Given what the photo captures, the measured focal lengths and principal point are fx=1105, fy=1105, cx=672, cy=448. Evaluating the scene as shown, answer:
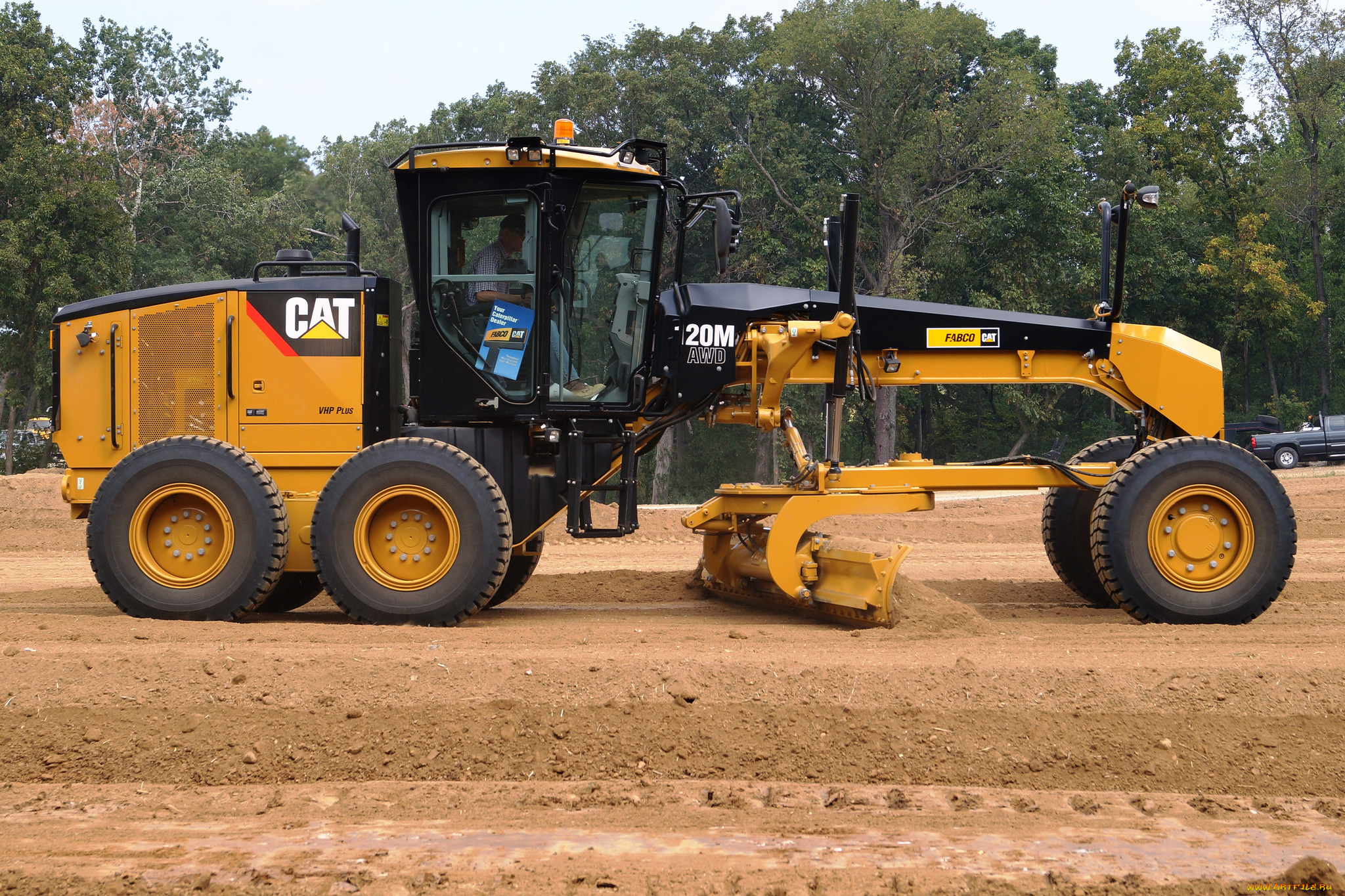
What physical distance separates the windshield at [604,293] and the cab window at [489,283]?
0.23 meters

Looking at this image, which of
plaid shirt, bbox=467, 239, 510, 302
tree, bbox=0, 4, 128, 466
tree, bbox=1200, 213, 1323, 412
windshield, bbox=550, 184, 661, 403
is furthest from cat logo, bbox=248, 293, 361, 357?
tree, bbox=1200, 213, 1323, 412

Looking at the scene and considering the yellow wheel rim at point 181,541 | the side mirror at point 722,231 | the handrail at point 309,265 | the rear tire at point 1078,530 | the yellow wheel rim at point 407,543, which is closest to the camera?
the side mirror at point 722,231

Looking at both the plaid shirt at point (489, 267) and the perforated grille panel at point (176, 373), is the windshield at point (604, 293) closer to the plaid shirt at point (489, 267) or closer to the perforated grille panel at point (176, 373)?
the plaid shirt at point (489, 267)

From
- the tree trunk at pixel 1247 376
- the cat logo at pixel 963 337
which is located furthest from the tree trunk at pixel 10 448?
the tree trunk at pixel 1247 376

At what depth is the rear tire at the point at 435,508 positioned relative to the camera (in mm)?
7191

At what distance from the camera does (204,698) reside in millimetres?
5387

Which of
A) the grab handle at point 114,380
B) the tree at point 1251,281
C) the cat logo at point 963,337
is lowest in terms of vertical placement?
the grab handle at point 114,380

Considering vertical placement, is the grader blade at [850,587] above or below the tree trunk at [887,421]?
below

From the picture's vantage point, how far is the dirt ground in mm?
3957

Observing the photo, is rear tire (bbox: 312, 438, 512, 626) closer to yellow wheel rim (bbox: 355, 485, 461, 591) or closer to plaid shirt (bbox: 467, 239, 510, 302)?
yellow wheel rim (bbox: 355, 485, 461, 591)

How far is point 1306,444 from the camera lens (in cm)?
2998

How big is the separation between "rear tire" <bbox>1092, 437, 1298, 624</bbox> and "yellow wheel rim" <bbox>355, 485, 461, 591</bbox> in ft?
14.5

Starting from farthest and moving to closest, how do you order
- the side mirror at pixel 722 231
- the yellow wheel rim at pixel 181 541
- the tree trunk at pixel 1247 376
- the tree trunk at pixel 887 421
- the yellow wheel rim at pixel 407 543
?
1. the tree trunk at pixel 1247 376
2. the tree trunk at pixel 887 421
3. the yellow wheel rim at pixel 181 541
4. the yellow wheel rim at pixel 407 543
5. the side mirror at pixel 722 231

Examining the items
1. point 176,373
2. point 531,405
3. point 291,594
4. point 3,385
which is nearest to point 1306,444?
point 531,405
